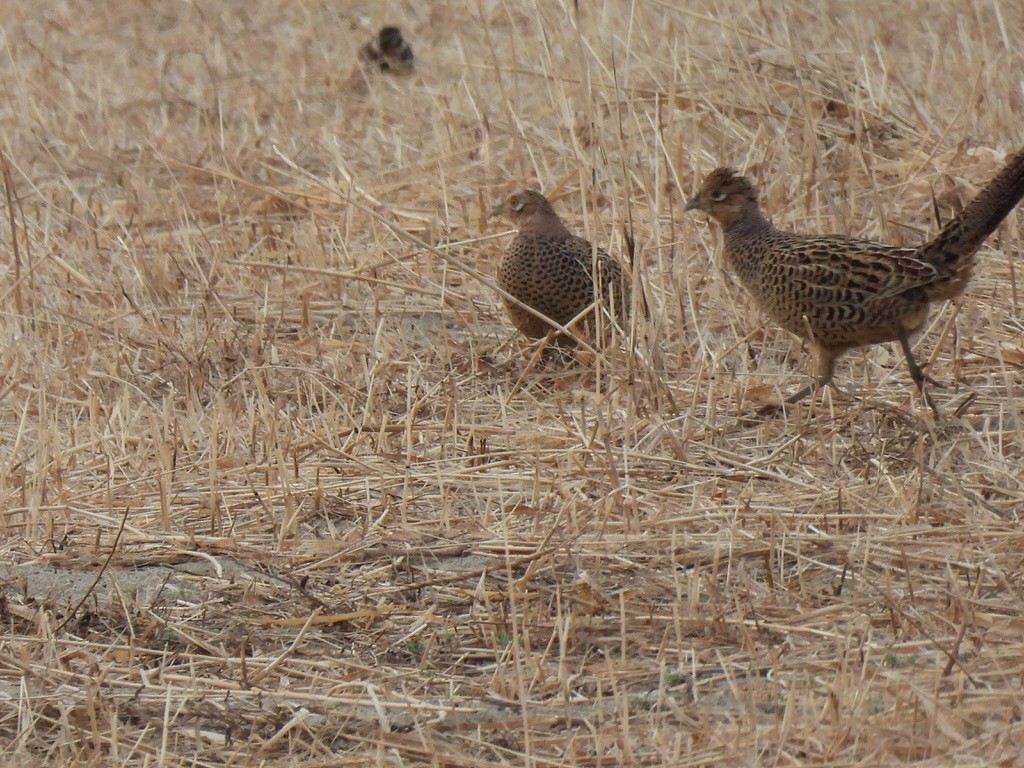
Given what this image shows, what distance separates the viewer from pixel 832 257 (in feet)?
16.0

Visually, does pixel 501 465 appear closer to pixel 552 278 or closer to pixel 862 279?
pixel 862 279

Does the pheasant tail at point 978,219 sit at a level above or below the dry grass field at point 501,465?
above

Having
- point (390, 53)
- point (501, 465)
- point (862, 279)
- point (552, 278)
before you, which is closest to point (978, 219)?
point (862, 279)

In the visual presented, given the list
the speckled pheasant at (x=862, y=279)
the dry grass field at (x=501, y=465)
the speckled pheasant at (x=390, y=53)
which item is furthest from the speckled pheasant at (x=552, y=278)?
the speckled pheasant at (x=390, y=53)

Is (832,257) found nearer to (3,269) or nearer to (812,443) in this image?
(812,443)

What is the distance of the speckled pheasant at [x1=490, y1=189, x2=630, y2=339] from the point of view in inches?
225

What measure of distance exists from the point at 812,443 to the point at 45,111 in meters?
5.34

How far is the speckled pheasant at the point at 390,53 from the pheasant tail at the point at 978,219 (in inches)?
205

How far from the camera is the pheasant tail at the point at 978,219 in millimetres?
4488

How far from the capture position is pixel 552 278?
5.79 metres

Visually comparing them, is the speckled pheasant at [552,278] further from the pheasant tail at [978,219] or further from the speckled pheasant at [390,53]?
the speckled pheasant at [390,53]

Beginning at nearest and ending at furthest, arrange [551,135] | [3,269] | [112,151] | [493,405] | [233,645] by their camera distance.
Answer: [233,645] < [493,405] < [3,269] < [551,135] < [112,151]

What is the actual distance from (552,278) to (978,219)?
1.66 metres

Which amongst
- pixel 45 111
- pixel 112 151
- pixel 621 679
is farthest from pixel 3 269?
pixel 621 679
